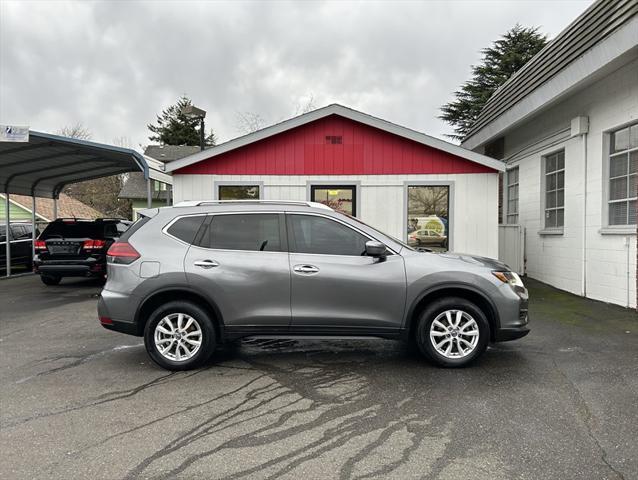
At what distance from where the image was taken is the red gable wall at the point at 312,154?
10078mm

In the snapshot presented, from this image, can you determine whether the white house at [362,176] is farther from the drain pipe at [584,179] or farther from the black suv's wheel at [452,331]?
the black suv's wheel at [452,331]

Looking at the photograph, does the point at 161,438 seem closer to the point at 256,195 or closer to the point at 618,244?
the point at 256,195

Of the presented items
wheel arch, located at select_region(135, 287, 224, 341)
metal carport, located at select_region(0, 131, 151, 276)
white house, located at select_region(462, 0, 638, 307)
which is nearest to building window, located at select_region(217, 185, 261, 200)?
metal carport, located at select_region(0, 131, 151, 276)

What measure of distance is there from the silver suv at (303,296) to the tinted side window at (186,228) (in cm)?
5

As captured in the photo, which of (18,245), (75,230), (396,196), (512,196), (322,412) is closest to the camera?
(322,412)

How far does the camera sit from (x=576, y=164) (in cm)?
952

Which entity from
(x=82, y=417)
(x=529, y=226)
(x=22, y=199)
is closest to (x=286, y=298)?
(x=82, y=417)

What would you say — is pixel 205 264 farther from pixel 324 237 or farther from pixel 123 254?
pixel 324 237

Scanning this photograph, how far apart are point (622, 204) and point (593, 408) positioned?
18.4ft

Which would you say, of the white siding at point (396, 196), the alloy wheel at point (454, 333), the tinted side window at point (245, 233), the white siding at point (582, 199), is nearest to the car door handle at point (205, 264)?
the tinted side window at point (245, 233)

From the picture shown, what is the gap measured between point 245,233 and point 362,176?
553cm

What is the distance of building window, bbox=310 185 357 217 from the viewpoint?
33.4 feet

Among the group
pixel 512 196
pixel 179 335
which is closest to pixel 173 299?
pixel 179 335

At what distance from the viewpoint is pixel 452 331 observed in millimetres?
4812
